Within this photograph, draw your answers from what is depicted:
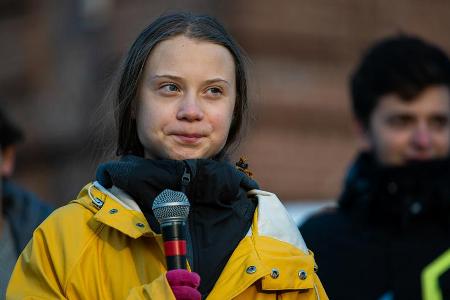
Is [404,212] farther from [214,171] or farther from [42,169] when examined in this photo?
[42,169]

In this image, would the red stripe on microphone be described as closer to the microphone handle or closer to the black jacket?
the microphone handle

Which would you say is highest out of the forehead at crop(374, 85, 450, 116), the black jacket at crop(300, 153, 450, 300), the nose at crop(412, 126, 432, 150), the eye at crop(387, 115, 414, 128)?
the forehead at crop(374, 85, 450, 116)

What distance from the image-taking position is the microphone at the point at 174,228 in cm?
351

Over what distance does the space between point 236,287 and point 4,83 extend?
15.5 meters

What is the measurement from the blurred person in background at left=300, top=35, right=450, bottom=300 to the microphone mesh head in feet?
7.34

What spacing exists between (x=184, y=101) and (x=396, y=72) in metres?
2.27

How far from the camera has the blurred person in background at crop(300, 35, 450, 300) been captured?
5.68m

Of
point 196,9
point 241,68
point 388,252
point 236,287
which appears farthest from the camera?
point 196,9

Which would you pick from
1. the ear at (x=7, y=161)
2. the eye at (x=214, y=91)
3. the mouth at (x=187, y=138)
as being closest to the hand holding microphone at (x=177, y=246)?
the mouth at (x=187, y=138)

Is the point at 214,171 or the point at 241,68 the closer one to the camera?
the point at 214,171

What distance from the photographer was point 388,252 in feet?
18.9

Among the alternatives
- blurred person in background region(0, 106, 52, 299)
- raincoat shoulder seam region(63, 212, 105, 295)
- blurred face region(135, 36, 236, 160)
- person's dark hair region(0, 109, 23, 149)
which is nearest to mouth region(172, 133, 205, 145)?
blurred face region(135, 36, 236, 160)

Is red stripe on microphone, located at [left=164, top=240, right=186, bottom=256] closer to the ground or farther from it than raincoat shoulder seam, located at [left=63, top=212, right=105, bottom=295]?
farther from it

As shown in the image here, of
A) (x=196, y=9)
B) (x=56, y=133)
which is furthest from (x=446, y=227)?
(x=56, y=133)
